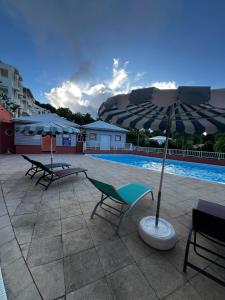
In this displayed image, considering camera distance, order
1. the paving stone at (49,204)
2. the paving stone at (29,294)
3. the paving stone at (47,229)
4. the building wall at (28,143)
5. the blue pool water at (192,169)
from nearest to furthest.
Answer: the paving stone at (29,294), the paving stone at (47,229), the paving stone at (49,204), the blue pool water at (192,169), the building wall at (28,143)

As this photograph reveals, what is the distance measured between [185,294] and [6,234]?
2658 millimetres

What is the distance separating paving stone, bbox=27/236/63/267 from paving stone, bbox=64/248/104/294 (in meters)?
0.20

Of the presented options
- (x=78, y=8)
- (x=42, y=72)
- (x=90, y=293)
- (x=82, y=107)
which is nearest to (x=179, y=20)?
(x=78, y=8)

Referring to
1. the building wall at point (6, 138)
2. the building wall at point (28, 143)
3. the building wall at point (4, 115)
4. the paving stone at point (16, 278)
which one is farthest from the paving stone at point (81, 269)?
the building wall at point (6, 138)

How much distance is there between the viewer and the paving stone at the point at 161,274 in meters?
1.52

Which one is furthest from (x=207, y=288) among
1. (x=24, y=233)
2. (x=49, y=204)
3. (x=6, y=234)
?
(x=49, y=204)

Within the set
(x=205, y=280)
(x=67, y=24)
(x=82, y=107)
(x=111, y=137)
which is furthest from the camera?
(x=82, y=107)

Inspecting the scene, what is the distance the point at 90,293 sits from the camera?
4.76 ft

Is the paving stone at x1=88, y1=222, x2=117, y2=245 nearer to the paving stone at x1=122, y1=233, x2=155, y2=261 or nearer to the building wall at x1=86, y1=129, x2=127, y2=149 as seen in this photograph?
the paving stone at x1=122, y1=233, x2=155, y2=261

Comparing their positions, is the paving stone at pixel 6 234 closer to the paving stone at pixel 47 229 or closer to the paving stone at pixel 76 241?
the paving stone at pixel 47 229

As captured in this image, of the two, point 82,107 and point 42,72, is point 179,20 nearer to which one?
point 42,72

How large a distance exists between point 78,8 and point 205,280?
1023cm

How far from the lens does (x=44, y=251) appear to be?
1.97 metres

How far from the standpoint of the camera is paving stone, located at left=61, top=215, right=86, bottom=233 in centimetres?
251
